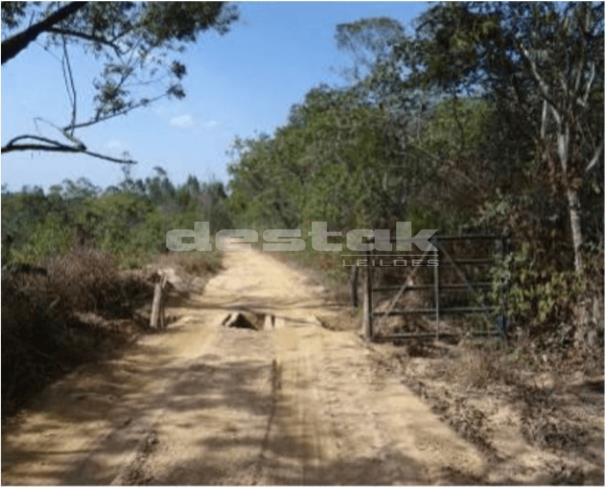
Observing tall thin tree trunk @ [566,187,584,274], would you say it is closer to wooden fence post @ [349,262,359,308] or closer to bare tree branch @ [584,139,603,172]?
bare tree branch @ [584,139,603,172]

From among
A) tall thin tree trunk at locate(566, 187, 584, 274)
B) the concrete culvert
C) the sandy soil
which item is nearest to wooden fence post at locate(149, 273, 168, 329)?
the concrete culvert

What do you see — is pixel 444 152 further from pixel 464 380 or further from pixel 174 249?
pixel 174 249

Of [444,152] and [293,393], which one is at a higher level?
[444,152]

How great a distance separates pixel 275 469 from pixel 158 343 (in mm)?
5059

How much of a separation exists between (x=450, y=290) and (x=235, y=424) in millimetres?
5704

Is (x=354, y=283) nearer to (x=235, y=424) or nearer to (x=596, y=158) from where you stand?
(x=596, y=158)

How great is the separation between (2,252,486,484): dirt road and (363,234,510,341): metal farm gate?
1.07 meters

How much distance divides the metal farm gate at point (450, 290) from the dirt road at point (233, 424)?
1067mm

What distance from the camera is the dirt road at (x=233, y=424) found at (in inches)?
191

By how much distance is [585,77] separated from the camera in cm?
904

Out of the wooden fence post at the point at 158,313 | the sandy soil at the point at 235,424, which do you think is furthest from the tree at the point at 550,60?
the wooden fence post at the point at 158,313

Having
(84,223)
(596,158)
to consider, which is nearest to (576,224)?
(596,158)

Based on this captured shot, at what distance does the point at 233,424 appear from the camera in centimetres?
582

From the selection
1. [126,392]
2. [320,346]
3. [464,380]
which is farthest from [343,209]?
[126,392]
